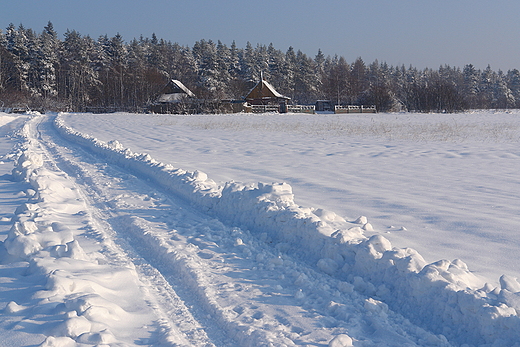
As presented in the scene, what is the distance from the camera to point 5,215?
21.7ft

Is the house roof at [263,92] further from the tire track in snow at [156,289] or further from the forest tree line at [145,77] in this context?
the tire track in snow at [156,289]

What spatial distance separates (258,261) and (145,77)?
7550 centimetres

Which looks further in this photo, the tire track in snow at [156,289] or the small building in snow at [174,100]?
the small building in snow at [174,100]

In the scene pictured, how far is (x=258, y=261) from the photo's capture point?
489cm

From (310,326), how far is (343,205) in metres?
4.06

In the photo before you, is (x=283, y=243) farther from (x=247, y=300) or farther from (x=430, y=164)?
(x=430, y=164)

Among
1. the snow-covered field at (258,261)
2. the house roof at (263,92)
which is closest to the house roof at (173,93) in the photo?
the house roof at (263,92)

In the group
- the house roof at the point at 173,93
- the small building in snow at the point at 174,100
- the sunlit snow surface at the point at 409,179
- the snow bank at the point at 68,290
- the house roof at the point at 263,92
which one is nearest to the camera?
the snow bank at the point at 68,290

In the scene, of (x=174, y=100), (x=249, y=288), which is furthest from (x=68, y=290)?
(x=174, y=100)

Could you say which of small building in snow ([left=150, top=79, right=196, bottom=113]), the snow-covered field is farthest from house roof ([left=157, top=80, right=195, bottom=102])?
the snow-covered field

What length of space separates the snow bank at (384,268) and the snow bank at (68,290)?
6.67 feet

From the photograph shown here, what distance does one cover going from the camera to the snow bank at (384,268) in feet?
11.0

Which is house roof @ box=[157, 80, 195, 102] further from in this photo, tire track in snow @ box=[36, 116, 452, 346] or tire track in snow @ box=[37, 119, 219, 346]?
tire track in snow @ box=[36, 116, 452, 346]

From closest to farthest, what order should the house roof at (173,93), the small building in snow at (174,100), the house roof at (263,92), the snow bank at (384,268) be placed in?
the snow bank at (384,268) → the small building in snow at (174,100) → the house roof at (173,93) → the house roof at (263,92)
